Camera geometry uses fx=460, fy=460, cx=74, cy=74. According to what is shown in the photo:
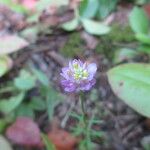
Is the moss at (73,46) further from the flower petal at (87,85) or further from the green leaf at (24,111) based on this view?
the flower petal at (87,85)

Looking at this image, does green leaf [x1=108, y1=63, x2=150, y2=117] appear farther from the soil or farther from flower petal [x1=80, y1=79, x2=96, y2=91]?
flower petal [x1=80, y1=79, x2=96, y2=91]

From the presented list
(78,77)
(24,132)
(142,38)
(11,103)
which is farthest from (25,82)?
(78,77)

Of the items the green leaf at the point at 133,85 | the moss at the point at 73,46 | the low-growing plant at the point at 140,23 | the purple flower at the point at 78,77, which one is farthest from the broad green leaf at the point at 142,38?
the purple flower at the point at 78,77

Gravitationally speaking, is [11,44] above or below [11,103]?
above

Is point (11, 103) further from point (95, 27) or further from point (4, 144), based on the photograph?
point (95, 27)

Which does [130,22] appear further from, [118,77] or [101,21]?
[118,77]

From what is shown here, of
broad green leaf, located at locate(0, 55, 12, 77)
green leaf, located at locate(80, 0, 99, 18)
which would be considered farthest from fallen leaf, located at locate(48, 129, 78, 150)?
green leaf, located at locate(80, 0, 99, 18)
